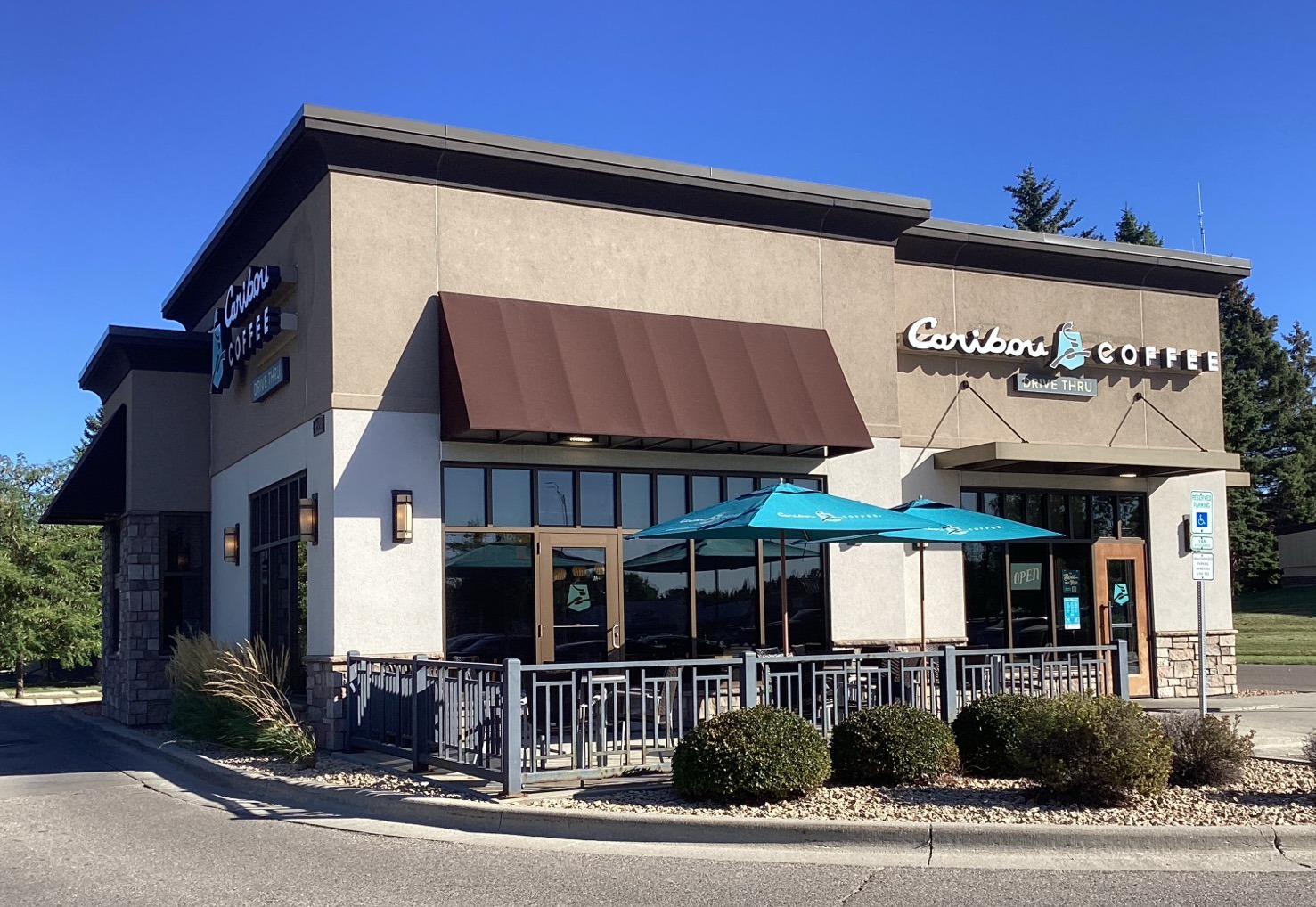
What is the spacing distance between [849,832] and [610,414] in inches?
271

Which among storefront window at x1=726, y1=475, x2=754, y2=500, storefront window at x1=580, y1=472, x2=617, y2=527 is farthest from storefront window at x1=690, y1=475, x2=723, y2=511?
storefront window at x1=580, y1=472, x2=617, y2=527

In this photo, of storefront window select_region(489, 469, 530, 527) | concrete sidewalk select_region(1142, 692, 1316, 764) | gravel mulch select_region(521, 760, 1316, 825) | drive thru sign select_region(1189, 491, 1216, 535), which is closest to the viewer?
gravel mulch select_region(521, 760, 1316, 825)

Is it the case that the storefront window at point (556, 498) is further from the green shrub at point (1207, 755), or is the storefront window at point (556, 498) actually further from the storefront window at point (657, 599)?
the green shrub at point (1207, 755)

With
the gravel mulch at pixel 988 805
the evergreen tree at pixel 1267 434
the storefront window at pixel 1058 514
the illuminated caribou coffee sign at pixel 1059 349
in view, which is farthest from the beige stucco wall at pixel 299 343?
the evergreen tree at pixel 1267 434

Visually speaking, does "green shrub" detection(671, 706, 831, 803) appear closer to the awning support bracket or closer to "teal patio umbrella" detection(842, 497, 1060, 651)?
"teal patio umbrella" detection(842, 497, 1060, 651)

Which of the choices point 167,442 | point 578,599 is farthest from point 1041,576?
point 167,442

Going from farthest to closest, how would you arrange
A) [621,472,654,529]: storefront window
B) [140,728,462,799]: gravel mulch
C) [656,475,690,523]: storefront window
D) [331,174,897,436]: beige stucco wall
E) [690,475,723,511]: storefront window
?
[690,475,723,511]: storefront window
[656,475,690,523]: storefront window
[621,472,654,529]: storefront window
[331,174,897,436]: beige stucco wall
[140,728,462,799]: gravel mulch

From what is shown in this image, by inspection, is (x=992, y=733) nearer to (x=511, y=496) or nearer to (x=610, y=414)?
(x=610, y=414)

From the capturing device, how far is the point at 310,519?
14.7 metres

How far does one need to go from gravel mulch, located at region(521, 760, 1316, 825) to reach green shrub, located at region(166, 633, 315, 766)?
4398 mm

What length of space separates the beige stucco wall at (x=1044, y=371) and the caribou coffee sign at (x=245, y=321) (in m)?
8.32

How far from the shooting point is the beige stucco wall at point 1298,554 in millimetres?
55000

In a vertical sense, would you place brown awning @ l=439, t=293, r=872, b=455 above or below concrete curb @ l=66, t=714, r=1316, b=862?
above

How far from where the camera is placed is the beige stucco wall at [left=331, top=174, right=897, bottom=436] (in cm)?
1469
